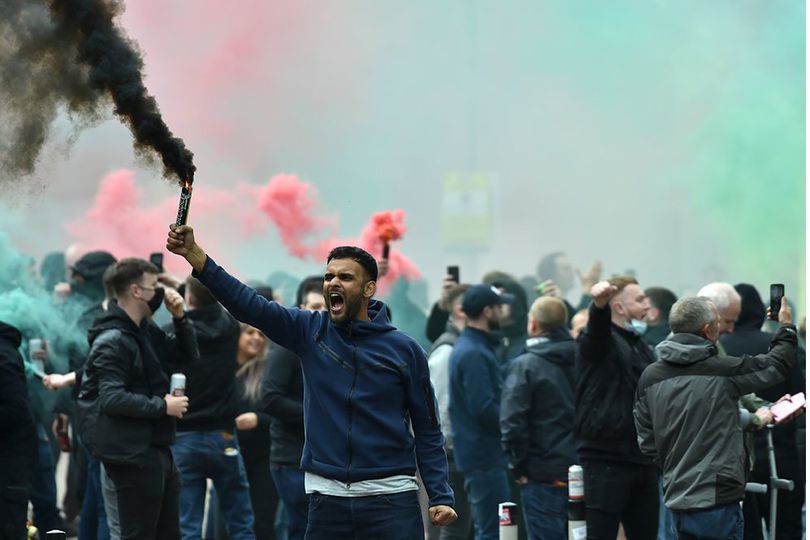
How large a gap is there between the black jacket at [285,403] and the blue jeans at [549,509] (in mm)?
1383

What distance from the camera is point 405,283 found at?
1367 centimetres

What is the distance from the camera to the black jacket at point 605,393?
25.1 ft

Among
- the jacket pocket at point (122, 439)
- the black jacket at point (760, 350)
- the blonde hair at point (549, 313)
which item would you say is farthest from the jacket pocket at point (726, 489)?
the jacket pocket at point (122, 439)

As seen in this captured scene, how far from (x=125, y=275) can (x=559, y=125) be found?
Answer: 15.3m

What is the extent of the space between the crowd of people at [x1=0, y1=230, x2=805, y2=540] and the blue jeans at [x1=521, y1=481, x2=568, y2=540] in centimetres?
1

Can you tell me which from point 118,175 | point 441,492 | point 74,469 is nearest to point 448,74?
point 118,175

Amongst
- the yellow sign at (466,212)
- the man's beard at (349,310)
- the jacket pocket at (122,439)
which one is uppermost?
the yellow sign at (466,212)

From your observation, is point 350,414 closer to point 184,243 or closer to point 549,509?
point 184,243

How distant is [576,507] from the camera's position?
304 inches

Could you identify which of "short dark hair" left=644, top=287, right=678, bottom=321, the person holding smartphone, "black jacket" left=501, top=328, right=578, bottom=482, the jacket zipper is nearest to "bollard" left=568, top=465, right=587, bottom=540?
"black jacket" left=501, top=328, right=578, bottom=482

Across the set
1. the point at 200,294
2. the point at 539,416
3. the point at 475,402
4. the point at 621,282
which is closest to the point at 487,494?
the point at 475,402

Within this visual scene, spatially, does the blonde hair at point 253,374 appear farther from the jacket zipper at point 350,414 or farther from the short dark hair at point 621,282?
the jacket zipper at point 350,414

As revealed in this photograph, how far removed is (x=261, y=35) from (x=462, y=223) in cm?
386

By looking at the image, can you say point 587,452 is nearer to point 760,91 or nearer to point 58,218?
point 58,218
